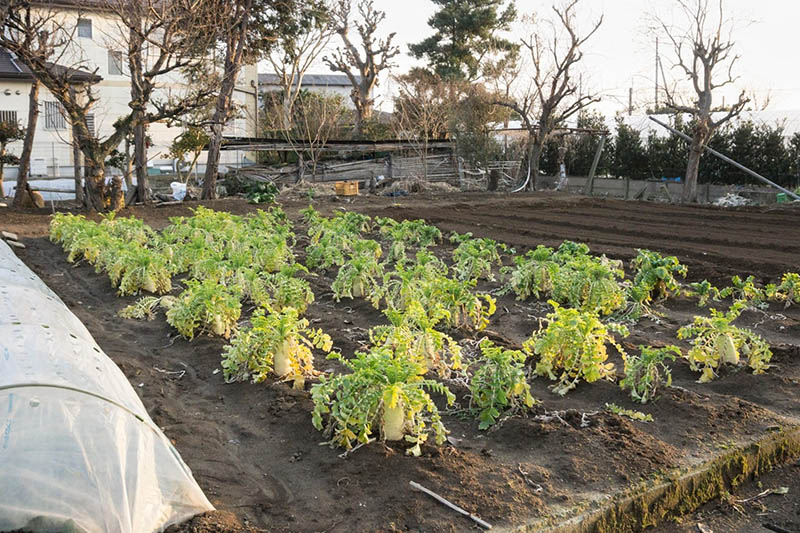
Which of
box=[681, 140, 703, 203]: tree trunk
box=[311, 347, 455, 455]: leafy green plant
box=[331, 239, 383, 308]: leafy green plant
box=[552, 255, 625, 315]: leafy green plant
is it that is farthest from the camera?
box=[681, 140, 703, 203]: tree trunk

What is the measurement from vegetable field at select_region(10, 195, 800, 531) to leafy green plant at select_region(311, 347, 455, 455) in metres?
0.01

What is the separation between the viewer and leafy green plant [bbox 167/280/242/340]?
5289 mm

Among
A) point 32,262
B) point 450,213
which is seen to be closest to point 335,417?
point 32,262

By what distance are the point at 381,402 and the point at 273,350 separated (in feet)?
3.96

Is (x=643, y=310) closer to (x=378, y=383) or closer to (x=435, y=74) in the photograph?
(x=378, y=383)

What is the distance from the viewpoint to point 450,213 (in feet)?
51.4

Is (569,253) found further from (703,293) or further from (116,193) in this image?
(116,193)

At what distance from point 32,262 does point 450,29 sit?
30845mm

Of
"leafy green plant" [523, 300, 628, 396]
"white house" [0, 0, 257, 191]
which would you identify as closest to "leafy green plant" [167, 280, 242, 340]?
"leafy green plant" [523, 300, 628, 396]

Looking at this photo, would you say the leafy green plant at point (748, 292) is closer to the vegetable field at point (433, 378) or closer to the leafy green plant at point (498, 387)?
the vegetable field at point (433, 378)

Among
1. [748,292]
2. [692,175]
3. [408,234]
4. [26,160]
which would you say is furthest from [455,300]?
[692,175]

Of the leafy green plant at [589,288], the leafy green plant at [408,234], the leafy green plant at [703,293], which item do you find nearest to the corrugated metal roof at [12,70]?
the leafy green plant at [408,234]

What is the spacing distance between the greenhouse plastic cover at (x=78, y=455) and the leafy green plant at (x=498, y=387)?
1592 mm

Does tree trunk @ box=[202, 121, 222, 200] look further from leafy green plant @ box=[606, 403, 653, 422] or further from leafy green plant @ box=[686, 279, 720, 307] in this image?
leafy green plant @ box=[606, 403, 653, 422]
